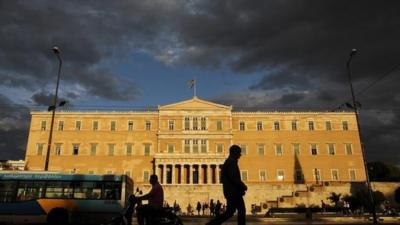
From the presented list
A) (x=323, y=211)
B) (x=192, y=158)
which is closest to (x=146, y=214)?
(x=323, y=211)

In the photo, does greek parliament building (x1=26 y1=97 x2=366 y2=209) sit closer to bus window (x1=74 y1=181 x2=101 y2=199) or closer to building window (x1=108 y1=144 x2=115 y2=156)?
building window (x1=108 y1=144 x2=115 y2=156)

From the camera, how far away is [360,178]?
195 feet

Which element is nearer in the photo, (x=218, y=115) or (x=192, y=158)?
(x=192, y=158)

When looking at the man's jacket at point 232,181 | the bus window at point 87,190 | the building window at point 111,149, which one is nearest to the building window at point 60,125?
the building window at point 111,149

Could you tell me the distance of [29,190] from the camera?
2078 centimetres

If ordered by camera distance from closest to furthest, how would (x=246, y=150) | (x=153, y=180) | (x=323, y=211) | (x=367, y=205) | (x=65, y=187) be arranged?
1. (x=153, y=180)
2. (x=65, y=187)
3. (x=323, y=211)
4. (x=367, y=205)
5. (x=246, y=150)

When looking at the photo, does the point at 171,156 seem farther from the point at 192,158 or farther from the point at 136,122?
the point at 136,122

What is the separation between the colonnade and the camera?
55.5 m

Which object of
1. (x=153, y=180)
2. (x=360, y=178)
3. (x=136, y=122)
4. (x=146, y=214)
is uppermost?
(x=136, y=122)

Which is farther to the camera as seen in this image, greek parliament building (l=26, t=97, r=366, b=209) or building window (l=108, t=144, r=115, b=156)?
building window (l=108, t=144, r=115, b=156)

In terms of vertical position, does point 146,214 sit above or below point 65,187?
below

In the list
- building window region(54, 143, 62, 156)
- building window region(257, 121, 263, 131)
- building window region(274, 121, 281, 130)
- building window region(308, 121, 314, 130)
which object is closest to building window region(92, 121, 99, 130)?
building window region(54, 143, 62, 156)

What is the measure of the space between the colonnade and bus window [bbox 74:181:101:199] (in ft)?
110

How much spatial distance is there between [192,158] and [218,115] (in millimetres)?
8881
